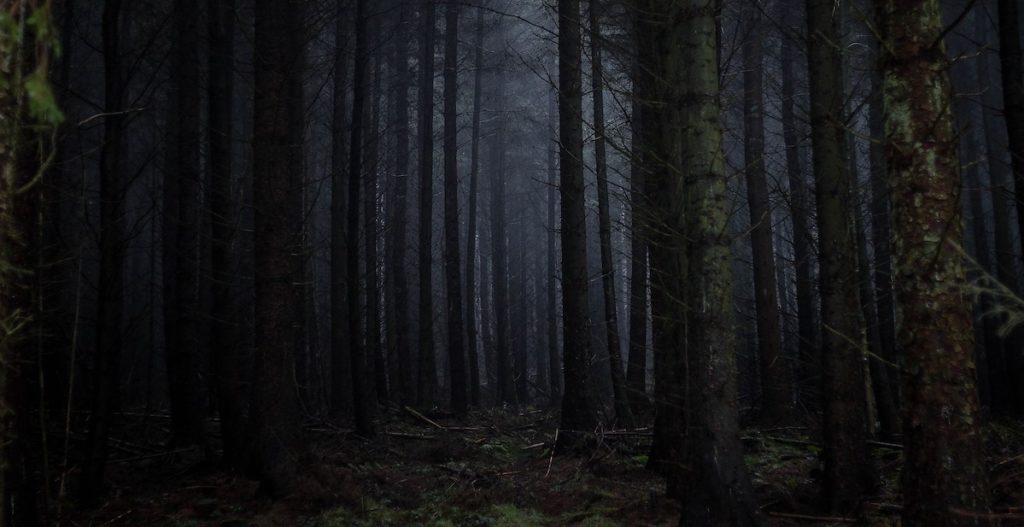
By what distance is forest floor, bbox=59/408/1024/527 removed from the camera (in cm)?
686

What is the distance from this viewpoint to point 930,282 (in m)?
4.03

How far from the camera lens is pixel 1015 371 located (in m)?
13.8

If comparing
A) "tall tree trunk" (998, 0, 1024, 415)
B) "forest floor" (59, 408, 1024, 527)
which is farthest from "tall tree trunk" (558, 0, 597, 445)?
"tall tree trunk" (998, 0, 1024, 415)

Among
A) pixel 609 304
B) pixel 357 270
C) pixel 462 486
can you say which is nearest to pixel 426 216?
pixel 357 270

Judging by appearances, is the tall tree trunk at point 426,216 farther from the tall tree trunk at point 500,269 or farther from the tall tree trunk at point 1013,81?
the tall tree trunk at point 1013,81

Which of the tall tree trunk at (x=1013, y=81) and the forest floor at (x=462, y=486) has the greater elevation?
the tall tree trunk at (x=1013, y=81)

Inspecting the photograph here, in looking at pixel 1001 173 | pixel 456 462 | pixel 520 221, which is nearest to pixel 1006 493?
pixel 456 462

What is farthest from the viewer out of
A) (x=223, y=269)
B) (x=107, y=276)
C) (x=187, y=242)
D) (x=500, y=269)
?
(x=500, y=269)

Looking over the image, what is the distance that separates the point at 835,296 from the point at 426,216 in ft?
40.3

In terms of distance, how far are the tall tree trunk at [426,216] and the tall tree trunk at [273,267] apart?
28.2ft

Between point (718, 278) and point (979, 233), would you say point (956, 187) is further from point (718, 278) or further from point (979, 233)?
point (979, 233)

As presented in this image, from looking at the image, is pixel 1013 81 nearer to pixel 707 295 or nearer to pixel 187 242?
pixel 707 295

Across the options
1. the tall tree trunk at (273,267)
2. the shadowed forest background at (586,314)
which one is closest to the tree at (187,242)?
the shadowed forest background at (586,314)

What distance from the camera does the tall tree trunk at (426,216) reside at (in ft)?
57.4
